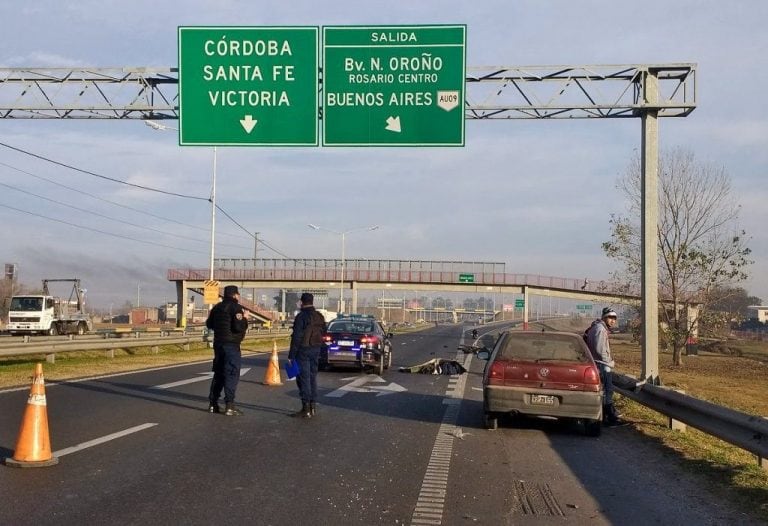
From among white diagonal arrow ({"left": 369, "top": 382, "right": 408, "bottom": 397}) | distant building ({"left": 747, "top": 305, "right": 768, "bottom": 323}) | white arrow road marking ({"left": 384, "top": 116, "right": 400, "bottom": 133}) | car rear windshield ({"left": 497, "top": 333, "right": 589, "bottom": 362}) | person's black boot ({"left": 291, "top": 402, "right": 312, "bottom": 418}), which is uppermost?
white arrow road marking ({"left": 384, "top": 116, "right": 400, "bottom": 133})

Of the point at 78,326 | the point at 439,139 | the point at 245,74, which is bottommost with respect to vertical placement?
the point at 78,326

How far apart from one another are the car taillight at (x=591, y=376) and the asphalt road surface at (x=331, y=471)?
82 centimetres

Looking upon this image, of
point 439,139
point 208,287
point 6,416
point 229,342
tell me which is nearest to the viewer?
point 6,416

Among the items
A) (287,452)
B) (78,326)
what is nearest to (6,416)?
(287,452)

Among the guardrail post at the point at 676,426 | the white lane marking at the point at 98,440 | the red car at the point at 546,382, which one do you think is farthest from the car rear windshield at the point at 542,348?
the white lane marking at the point at 98,440

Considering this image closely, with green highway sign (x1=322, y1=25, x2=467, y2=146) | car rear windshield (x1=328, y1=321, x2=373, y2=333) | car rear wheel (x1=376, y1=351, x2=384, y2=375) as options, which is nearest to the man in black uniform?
green highway sign (x1=322, y1=25, x2=467, y2=146)

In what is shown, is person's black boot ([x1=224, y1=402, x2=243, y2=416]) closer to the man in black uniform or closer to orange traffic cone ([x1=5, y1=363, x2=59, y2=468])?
the man in black uniform

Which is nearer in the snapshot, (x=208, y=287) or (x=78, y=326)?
(x=208, y=287)

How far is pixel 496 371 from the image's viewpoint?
434 inches

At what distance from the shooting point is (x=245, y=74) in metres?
17.8

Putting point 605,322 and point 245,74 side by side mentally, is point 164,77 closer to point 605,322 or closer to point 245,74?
point 245,74

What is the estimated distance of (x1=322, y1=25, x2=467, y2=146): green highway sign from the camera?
1731 cm

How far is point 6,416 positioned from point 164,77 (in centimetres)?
977

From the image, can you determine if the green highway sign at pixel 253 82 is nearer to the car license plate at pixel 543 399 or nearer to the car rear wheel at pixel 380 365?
the car rear wheel at pixel 380 365
